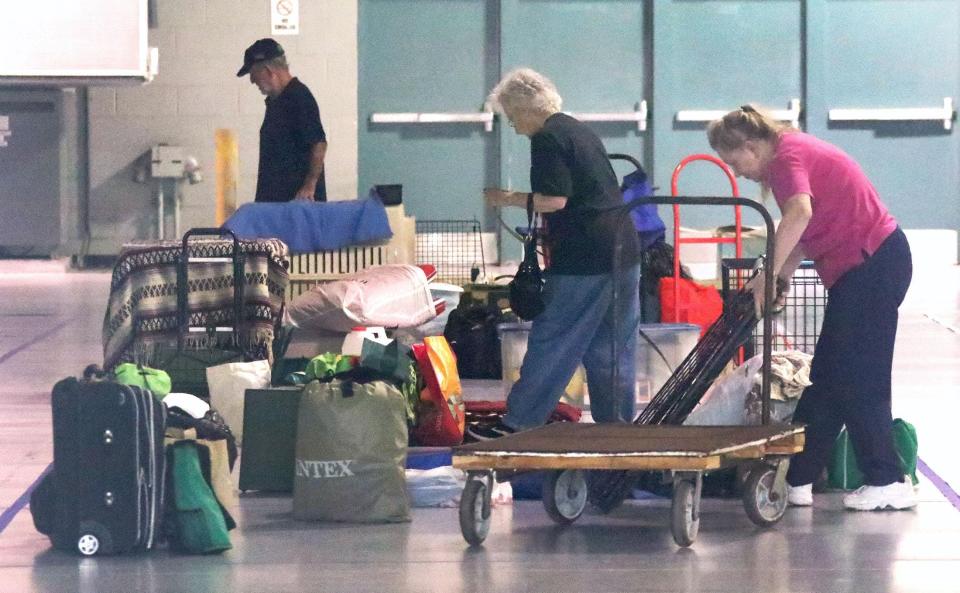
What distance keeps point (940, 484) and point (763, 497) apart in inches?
44.3

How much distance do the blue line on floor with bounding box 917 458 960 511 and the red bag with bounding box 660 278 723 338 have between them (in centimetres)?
204

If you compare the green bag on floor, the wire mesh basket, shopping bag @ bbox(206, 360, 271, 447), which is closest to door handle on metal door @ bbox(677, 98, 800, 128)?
the wire mesh basket

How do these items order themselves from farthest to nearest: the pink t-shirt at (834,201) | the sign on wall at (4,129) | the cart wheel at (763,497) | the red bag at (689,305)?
the sign on wall at (4,129) < the red bag at (689,305) < the pink t-shirt at (834,201) < the cart wheel at (763,497)

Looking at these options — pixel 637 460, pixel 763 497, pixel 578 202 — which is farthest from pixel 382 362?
pixel 763 497

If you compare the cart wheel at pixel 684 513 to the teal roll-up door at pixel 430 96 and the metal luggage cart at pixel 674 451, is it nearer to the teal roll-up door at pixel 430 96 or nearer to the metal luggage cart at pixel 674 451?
the metal luggage cart at pixel 674 451

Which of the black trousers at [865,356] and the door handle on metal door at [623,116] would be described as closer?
the black trousers at [865,356]

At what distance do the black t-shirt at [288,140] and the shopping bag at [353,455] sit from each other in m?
4.19

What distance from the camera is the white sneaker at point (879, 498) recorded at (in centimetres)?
588

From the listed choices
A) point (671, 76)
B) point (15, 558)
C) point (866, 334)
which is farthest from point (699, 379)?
point (671, 76)

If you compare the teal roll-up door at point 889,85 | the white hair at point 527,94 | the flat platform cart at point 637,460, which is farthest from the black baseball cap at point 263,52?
the teal roll-up door at point 889,85

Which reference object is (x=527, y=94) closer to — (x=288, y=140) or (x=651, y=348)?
(x=651, y=348)

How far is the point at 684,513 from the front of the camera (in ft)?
17.3

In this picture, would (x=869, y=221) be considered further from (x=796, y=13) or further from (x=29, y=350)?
(x=796, y=13)

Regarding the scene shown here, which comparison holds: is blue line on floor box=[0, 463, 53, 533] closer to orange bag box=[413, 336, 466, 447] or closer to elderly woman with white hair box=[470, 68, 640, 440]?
orange bag box=[413, 336, 466, 447]
